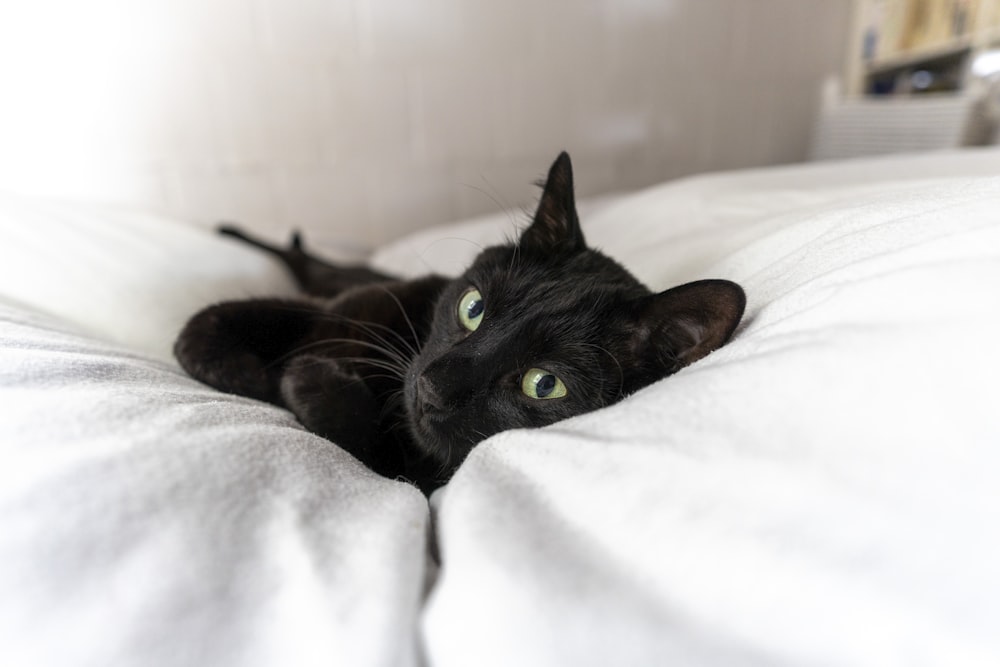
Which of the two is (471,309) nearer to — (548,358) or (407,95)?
(548,358)

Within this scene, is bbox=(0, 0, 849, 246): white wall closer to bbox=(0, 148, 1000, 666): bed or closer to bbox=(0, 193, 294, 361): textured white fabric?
bbox=(0, 193, 294, 361): textured white fabric

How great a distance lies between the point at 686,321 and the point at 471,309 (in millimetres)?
302

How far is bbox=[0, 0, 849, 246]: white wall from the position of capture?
1.89 m

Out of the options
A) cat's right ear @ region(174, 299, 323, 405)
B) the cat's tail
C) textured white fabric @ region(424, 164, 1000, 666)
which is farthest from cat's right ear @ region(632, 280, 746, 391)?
the cat's tail

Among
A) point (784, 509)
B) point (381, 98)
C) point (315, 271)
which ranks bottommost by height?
point (315, 271)

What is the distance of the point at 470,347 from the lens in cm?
71

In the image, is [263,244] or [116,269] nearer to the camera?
[116,269]

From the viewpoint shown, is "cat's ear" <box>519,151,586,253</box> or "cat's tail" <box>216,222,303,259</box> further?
"cat's tail" <box>216,222,303,259</box>

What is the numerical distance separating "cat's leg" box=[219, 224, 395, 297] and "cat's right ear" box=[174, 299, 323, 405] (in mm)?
314

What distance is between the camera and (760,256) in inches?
27.4

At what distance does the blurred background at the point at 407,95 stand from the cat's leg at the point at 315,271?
0.60 meters

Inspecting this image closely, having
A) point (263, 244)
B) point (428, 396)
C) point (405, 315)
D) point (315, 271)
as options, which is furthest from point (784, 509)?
point (263, 244)

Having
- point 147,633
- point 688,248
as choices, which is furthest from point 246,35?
point 147,633

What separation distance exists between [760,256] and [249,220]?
1.92 m
